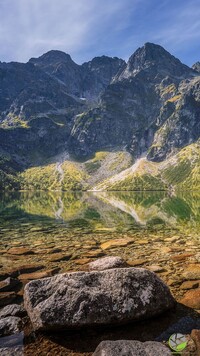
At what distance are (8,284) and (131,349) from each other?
394 inches

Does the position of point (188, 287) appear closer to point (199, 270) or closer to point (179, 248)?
point (199, 270)

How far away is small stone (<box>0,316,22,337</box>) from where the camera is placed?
37.0 ft

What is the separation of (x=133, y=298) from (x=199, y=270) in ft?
29.4

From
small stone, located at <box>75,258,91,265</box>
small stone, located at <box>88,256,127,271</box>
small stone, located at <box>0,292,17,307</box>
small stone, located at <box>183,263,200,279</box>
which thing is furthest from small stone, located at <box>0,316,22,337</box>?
small stone, located at <box>183,263,200,279</box>

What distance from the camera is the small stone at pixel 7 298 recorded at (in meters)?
14.8

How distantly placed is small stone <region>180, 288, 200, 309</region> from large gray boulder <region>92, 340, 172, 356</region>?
454cm

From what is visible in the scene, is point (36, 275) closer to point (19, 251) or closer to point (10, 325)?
point (10, 325)

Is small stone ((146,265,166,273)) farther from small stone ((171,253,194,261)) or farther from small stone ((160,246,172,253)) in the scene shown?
small stone ((160,246,172,253))

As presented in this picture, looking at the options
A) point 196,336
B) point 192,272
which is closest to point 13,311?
point 196,336

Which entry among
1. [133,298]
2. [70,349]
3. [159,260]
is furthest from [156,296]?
[159,260]

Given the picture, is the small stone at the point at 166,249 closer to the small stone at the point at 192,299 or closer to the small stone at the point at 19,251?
the small stone at the point at 192,299

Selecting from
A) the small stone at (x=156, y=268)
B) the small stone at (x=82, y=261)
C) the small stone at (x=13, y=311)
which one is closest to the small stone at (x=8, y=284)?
the small stone at (x=13, y=311)

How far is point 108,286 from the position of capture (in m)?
12.5

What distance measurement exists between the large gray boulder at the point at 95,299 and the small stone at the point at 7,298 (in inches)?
115
